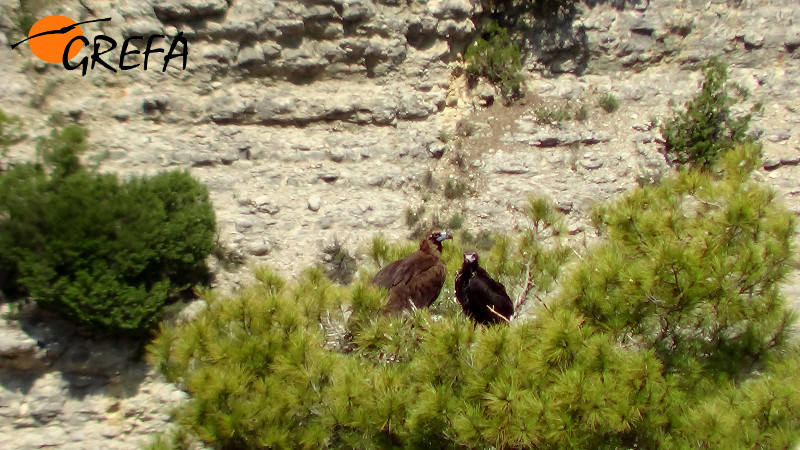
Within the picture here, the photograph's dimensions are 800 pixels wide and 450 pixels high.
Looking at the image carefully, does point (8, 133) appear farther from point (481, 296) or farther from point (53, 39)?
point (481, 296)

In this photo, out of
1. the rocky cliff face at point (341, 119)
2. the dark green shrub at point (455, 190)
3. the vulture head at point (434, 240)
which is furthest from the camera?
the dark green shrub at point (455, 190)

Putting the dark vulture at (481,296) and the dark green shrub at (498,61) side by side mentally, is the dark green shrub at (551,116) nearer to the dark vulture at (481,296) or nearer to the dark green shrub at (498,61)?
the dark green shrub at (498,61)

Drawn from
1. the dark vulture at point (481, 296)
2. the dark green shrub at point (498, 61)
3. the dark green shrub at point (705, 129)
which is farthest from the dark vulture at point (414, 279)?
the dark green shrub at point (705, 129)

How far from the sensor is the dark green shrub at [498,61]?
1117cm

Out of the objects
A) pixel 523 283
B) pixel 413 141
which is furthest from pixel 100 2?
pixel 523 283

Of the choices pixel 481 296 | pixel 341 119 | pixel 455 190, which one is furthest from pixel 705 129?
pixel 481 296

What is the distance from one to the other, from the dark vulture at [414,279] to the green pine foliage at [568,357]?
622 mm

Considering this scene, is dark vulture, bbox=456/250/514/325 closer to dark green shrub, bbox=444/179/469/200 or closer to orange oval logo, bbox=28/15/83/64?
dark green shrub, bbox=444/179/469/200

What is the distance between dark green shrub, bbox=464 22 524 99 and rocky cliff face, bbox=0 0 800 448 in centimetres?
21

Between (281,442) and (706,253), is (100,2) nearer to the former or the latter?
(281,442)

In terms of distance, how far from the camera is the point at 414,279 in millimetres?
5484

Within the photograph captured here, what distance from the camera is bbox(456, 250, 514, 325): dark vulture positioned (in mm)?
4910

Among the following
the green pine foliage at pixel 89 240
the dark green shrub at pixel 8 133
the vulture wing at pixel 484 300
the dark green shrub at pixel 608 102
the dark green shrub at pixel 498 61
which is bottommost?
the green pine foliage at pixel 89 240

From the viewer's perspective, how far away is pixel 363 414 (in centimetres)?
375
